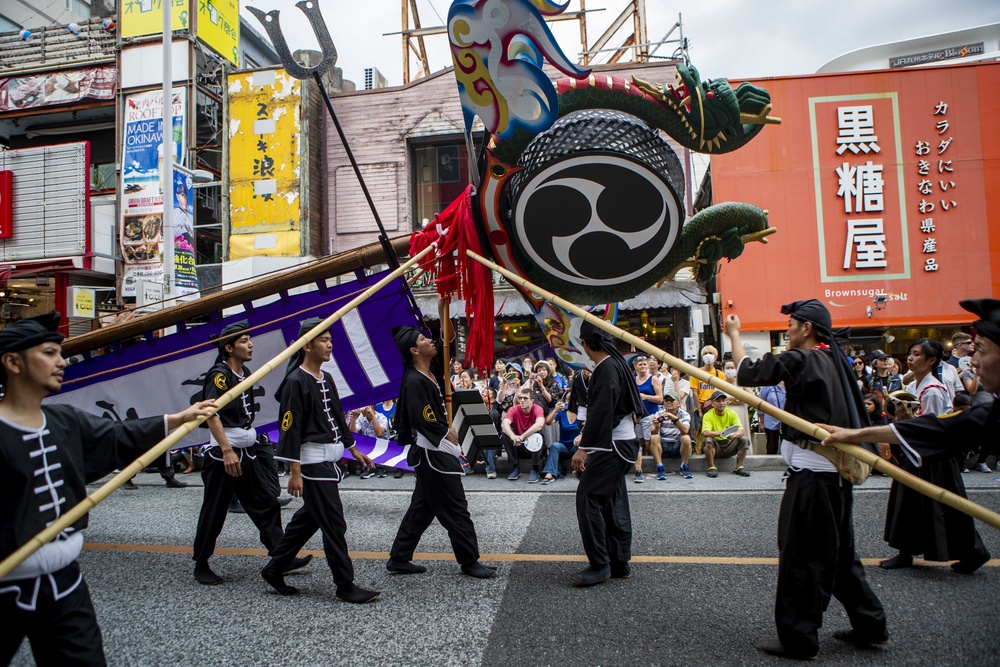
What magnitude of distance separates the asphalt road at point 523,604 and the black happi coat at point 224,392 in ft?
3.62

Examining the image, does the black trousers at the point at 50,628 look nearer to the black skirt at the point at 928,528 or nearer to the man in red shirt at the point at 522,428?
the black skirt at the point at 928,528

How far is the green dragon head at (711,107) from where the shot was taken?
14.5 feet

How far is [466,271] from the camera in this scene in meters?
4.80

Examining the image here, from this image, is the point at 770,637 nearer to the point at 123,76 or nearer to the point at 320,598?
the point at 320,598

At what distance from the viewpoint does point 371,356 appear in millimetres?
5723

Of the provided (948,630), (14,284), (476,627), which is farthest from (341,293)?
(14,284)

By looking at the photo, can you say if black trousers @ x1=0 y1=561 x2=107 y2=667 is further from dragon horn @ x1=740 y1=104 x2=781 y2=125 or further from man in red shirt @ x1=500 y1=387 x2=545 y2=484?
man in red shirt @ x1=500 y1=387 x2=545 y2=484

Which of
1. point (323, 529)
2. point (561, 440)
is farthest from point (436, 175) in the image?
point (323, 529)

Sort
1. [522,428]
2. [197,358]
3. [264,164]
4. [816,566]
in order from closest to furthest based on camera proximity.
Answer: [816,566] < [197,358] < [522,428] < [264,164]

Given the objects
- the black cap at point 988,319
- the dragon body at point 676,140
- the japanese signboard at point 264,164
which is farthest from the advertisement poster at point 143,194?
the black cap at point 988,319

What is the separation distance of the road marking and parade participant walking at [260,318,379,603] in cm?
89

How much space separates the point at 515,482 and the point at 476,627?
15.8 ft

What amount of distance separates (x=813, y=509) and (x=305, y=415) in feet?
10.0

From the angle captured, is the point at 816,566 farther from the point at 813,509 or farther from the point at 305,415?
the point at 305,415
